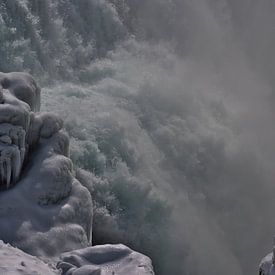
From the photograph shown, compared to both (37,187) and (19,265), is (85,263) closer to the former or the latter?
(19,265)

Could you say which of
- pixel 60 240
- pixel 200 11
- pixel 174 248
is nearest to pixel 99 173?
pixel 174 248

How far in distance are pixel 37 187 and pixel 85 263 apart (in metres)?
1.65

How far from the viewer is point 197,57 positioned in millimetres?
16875

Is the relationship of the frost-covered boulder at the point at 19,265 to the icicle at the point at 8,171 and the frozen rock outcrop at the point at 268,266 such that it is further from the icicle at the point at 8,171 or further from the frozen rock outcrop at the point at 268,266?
the frozen rock outcrop at the point at 268,266

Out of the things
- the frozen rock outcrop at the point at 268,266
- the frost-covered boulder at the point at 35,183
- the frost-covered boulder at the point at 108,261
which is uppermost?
the frozen rock outcrop at the point at 268,266

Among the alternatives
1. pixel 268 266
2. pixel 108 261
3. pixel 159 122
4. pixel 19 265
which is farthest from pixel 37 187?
pixel 159 122

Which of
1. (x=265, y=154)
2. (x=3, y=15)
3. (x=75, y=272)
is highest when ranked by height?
(x=75, y=272)

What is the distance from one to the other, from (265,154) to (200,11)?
5196mm

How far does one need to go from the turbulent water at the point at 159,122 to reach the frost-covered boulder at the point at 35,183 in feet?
6.93

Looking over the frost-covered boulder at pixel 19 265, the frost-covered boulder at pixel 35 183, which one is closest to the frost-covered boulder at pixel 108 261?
the frost-covered boulder at pixel 19 265

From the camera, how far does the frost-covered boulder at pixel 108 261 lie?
5.59 m

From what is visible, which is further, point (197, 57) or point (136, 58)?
point (197, 57)

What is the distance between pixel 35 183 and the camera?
716 cm

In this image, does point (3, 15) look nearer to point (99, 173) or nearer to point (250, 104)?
point (99, 173)
